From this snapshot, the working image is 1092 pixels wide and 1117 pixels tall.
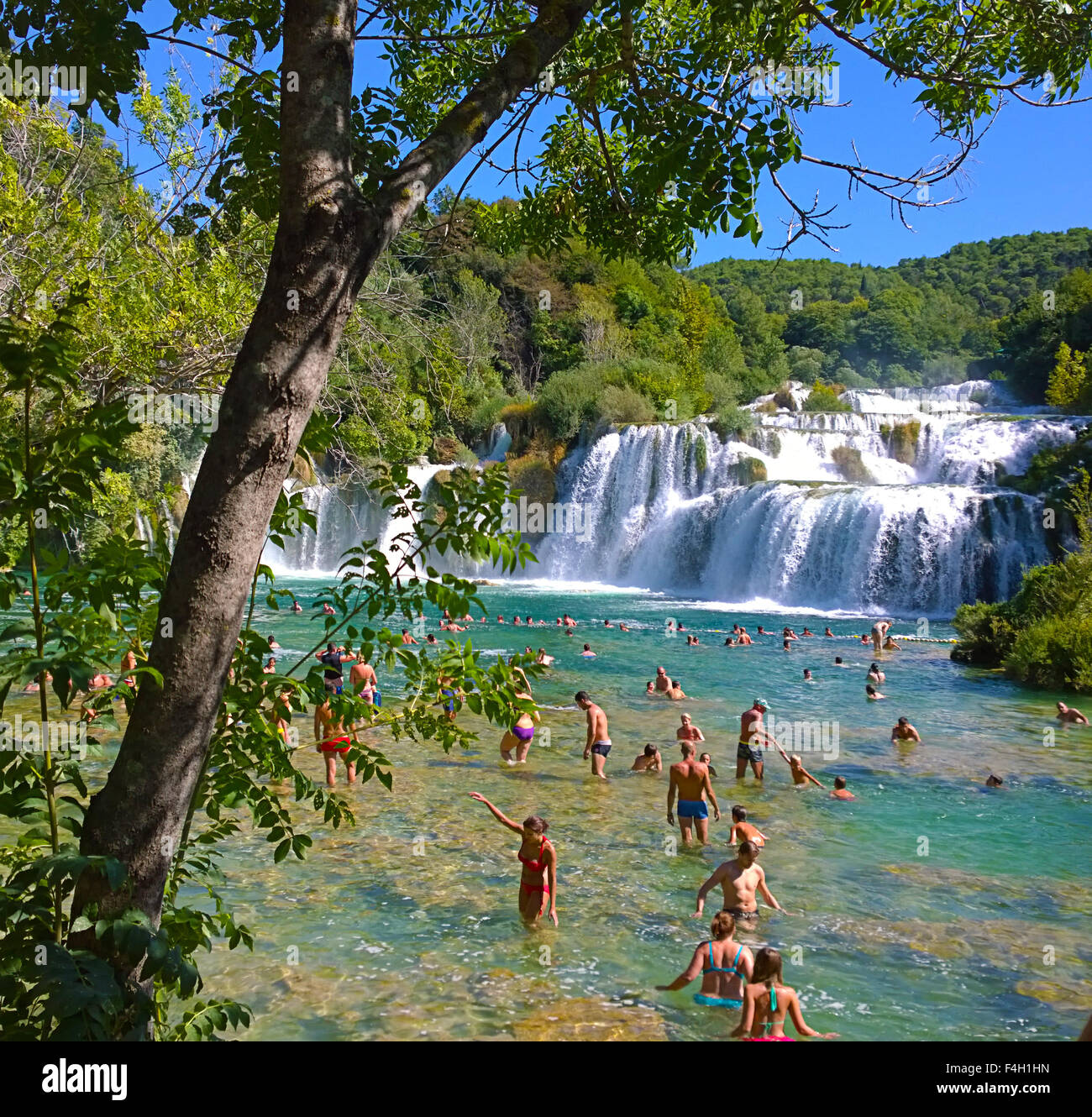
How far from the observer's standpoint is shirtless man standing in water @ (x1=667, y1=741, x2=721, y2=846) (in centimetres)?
1023

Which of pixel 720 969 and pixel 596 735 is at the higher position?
pixel 596 735

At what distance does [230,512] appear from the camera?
8.79 ft

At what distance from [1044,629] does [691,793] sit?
1406 centimetres

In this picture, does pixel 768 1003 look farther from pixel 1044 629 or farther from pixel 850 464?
pixel 850 464

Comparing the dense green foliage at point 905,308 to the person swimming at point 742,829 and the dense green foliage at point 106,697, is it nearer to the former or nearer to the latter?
the person swimming at point 742,829

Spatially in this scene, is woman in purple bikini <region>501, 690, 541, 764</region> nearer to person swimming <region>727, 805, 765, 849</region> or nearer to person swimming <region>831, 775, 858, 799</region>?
person swimming <region>831, 775, 858, 799</region>

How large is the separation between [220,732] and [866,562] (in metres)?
28.5

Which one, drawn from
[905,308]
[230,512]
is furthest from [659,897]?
[905,308]

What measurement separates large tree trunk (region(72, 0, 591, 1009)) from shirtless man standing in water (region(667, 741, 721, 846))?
804cm

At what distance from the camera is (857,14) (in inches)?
166

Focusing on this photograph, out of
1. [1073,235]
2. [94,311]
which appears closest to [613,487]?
[94,311]

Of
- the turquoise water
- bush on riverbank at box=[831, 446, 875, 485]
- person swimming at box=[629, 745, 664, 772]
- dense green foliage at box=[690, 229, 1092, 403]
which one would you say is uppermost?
dense green foliage at box=[690, 229, 1092, 403]

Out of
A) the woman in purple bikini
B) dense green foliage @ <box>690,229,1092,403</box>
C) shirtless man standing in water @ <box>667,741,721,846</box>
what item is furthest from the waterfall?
shirtless man standing in water @ <box>667,741,721,846</box>
